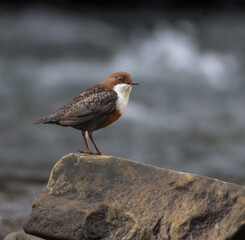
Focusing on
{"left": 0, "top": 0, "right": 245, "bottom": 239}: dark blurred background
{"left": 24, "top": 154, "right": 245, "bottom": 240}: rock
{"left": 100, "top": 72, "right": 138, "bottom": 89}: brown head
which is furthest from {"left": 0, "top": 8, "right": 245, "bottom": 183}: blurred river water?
{"left": 24, "top": 154, "right": 245, "bottom": 240}: rock

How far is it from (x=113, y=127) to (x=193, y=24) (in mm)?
4732

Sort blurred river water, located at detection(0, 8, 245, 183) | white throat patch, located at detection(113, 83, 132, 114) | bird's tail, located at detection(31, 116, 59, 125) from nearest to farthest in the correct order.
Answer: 1. bird's tail, located at detection(31, 116, 59, 125)
2. white throat patch, located at detection(113, 83, 132, 114)
3. blurred river water, located at detection(0, 8, 245, 183)

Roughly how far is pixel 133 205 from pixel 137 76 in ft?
33.3

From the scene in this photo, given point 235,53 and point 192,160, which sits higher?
point 235,53

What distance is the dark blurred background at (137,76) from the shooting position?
39.8 feet

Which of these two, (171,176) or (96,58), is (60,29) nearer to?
(96,58)

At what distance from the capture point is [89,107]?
16.1 feet

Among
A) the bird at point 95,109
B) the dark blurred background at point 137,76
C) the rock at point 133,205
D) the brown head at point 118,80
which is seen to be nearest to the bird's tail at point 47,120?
the bird at point 95,109

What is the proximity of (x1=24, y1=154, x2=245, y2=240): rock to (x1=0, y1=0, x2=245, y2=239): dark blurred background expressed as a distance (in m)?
6.40

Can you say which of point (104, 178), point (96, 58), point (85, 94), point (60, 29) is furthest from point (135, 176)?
point (60, 29)

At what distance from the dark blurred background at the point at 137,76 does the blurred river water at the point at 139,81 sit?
3 cm

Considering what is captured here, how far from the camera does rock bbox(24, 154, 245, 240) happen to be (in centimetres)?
411

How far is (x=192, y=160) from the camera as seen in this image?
39.2 ft

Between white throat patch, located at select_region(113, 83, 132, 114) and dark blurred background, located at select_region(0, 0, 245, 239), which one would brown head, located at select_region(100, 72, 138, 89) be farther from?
dark blurred background, located at select_region(0, 0, 245, 239)
